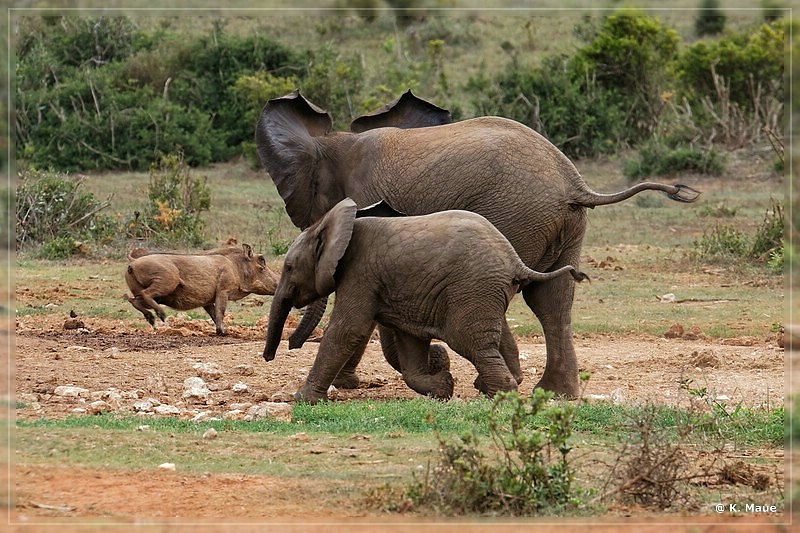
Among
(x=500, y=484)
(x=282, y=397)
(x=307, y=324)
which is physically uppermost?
(x=500, y=484)

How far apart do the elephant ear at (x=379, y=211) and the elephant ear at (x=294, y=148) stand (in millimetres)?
1018

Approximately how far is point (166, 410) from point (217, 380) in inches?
52.0

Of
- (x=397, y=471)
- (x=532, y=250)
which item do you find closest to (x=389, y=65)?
(x=532, y=250)

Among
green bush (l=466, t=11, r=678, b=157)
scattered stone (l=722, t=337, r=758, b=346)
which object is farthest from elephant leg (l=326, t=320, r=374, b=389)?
green bush (l=466, t=11, r=678, b=157)

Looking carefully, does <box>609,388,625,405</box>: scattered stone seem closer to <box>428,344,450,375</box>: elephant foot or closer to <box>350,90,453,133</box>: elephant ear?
<box>428,344,450,375</box>: elephant foot

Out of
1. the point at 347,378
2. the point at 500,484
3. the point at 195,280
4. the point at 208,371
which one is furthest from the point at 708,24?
the point at 500,484

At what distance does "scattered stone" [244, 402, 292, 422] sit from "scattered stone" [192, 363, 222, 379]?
1.25 m

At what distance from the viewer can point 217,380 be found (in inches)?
366

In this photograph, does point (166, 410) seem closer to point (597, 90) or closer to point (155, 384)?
point (155, 384)

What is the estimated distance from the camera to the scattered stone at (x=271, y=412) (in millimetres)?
7873

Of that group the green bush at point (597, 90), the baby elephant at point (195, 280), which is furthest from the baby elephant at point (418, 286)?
the green bush at point (597, 90)

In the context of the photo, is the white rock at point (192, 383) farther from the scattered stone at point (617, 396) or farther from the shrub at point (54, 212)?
the shrub at point (54, 212)

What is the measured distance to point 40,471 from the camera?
20.4 ft

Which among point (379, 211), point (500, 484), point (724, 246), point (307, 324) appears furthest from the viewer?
point (724, 246)
